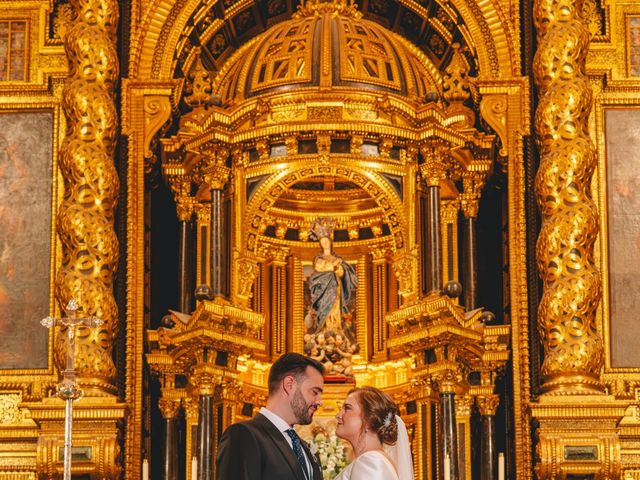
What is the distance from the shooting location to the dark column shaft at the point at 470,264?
59.7ft

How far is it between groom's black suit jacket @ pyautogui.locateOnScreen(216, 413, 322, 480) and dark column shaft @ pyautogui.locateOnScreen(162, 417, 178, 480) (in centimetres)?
947

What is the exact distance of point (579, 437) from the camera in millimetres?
16422

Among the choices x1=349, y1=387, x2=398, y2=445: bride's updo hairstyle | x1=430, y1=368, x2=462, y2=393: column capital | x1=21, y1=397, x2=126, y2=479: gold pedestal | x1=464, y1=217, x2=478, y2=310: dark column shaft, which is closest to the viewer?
x1=349, y1=387, x2=398, y2=445: bride's updo hairstyle

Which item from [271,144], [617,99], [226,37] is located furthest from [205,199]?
[617,99]

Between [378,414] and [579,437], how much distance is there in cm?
848

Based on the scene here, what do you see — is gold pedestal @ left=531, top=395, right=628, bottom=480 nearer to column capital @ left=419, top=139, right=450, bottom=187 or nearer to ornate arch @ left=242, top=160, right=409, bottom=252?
ornate arch @ left=242, top=160, right=409, bottom=252

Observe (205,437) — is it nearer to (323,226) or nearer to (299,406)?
(323,226)

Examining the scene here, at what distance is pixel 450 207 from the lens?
1845 cm

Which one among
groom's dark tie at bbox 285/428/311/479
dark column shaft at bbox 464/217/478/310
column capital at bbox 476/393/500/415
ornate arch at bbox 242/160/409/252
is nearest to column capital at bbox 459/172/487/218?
dark column shaft at bbox 464/217/478/310

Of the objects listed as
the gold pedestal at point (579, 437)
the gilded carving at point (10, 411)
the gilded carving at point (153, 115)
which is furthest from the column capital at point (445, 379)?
the gilded carving at point (10, 411)

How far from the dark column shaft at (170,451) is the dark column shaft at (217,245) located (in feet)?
5.56

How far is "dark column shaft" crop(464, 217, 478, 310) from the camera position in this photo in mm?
18203

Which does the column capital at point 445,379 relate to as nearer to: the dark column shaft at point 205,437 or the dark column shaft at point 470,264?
the dark column shaft at point 470,264

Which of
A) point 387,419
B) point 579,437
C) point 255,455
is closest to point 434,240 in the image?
point 579,437
